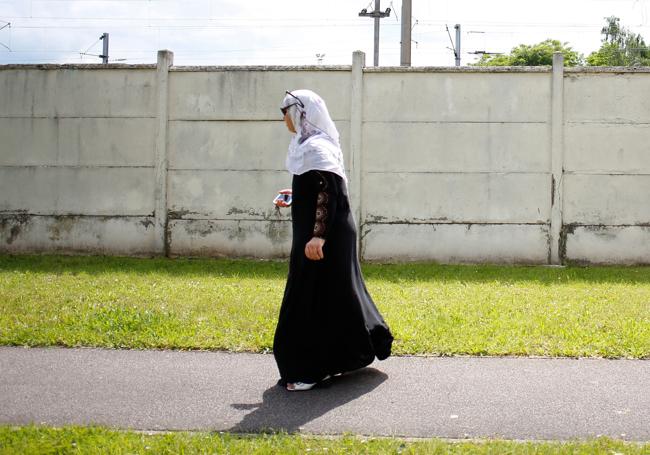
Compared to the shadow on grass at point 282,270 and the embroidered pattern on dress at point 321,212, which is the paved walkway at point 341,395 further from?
the shadow on grass at point 282,270

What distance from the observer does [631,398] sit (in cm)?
547

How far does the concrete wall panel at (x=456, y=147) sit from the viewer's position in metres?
13.5

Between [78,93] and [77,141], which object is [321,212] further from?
[78,93]

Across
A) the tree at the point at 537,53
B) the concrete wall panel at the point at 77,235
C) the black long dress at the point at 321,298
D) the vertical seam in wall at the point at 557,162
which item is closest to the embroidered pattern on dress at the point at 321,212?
the black long dress at the point at 321,298

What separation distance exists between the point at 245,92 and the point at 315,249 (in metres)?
8.72

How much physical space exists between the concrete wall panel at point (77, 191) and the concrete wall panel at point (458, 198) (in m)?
3.80

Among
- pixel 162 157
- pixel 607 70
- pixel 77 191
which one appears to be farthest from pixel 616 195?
pixel 77 191

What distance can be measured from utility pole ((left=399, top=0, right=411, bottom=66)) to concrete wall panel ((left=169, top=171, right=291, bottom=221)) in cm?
584

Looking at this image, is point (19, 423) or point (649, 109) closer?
point (19, 423)

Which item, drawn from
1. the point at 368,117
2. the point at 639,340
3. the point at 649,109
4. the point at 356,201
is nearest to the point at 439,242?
the point at 356,201

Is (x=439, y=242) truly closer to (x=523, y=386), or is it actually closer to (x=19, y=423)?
(x=523, y=386)

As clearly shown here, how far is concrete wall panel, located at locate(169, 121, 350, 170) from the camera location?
13.8m

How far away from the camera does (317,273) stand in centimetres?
572

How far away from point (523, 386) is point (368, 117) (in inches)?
331
